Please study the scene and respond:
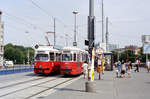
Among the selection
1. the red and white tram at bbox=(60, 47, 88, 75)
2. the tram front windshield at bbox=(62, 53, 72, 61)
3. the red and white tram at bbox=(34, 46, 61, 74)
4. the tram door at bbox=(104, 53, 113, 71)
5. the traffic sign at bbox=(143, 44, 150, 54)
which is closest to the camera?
the red and white tram at bbox=(60, 47, 88, 75)

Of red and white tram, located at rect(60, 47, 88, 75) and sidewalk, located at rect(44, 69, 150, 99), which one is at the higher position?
red and white tram, located at rect(60, 47, 88, 75)

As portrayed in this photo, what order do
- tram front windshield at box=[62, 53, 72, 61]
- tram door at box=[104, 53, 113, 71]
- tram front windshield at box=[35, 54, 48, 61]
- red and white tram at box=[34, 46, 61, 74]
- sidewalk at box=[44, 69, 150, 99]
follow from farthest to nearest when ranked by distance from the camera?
tram door at box=[104, 53, 113, 71]
tram front windshield at box=[35, 54, 48, 61]
red and white tram at box=[34, 46, 61, 74]
tram front windshield at box=[62, 53, 72, 61]
sidewalk at box=[44, 69, 150, 99]

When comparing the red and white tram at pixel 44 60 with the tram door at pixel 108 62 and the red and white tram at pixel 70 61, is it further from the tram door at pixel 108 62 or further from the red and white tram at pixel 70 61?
the tram door at pixel 108 62

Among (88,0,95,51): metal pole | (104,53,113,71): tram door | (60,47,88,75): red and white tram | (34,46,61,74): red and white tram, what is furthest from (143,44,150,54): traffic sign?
(88,0,95,51): metal pole

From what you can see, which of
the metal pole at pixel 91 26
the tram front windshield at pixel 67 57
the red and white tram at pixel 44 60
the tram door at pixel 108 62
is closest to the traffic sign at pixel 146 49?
the tram door at pixel 108 62

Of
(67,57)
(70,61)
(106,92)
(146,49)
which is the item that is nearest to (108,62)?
(146,49)

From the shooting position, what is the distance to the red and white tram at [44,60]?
25.4 m

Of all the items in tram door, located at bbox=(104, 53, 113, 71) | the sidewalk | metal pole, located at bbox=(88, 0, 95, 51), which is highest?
metal pole, located at bbox=(88, 0, 95, 51)

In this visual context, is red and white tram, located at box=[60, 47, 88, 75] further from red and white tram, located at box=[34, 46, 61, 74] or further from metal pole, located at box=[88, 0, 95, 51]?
metal pole, located at box=[88, 0, 95, 51]

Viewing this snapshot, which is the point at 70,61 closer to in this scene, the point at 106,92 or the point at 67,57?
the point at 67,57

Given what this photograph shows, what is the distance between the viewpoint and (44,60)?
25562 millimetres

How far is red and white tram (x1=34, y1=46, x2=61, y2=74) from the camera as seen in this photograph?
83.3 feet

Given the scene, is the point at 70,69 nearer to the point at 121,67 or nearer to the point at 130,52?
the point at 121,67

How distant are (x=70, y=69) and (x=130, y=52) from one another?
294ft
